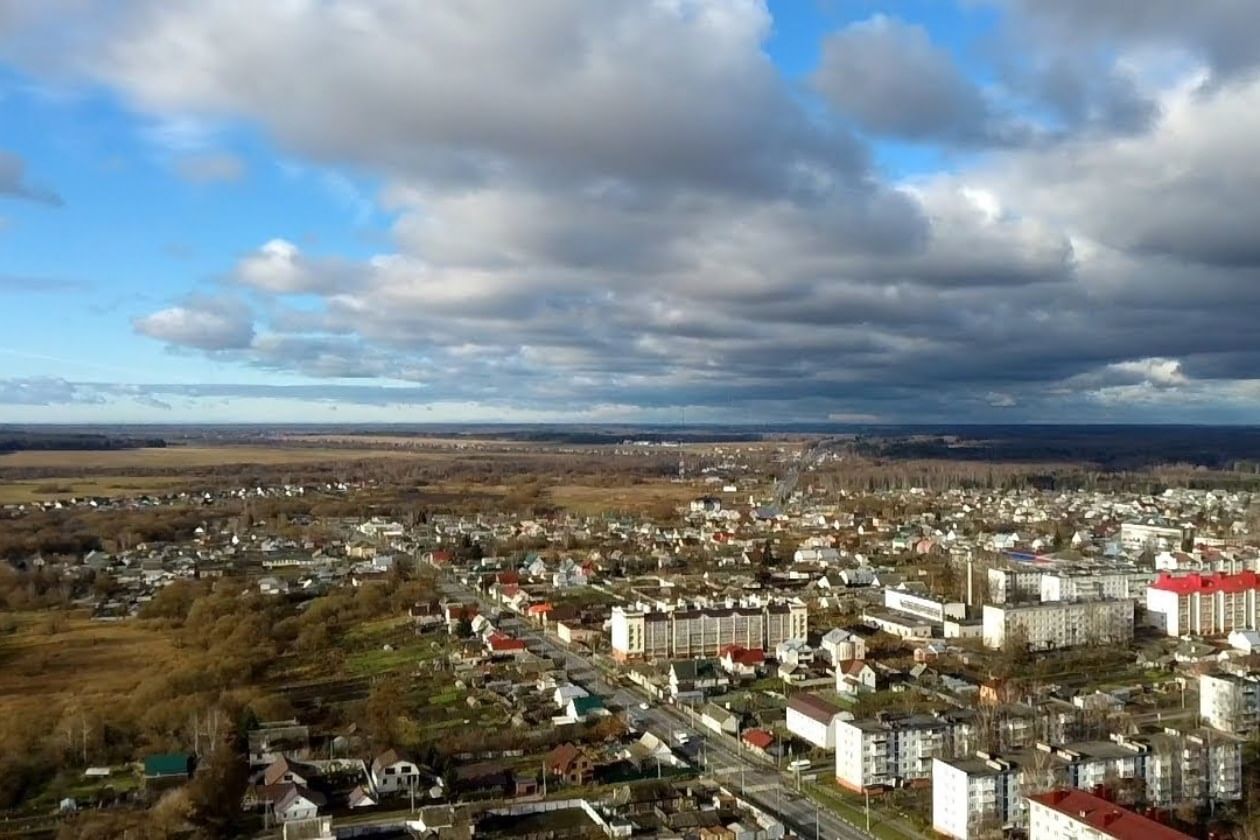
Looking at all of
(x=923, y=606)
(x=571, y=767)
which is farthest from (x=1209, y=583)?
(x=571, y=767)

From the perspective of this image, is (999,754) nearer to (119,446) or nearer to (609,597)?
(609,597)

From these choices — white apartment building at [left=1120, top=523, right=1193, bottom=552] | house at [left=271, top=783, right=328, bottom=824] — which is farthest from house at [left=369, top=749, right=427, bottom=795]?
white apartment building at [left=1120, top=523, right=1193, bottom=552]

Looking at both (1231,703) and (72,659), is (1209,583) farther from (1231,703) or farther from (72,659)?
(72,659)

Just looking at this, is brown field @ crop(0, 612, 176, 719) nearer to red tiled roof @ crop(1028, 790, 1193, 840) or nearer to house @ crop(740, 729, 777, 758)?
house @ crop(740, 729, 777, 758)

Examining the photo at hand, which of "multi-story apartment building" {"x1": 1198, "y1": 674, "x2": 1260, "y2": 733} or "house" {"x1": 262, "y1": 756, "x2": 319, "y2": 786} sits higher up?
"multi-story apartment building" {"x1": 1198, "y1": 674, "x2": 1260, "y2": 733}

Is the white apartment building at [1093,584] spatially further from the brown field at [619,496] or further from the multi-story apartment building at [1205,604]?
the brown field at [619,496]

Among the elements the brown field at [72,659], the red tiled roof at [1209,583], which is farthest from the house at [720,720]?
the red tiled roof at [1209,583]

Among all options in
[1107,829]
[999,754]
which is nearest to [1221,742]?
[999,754]
